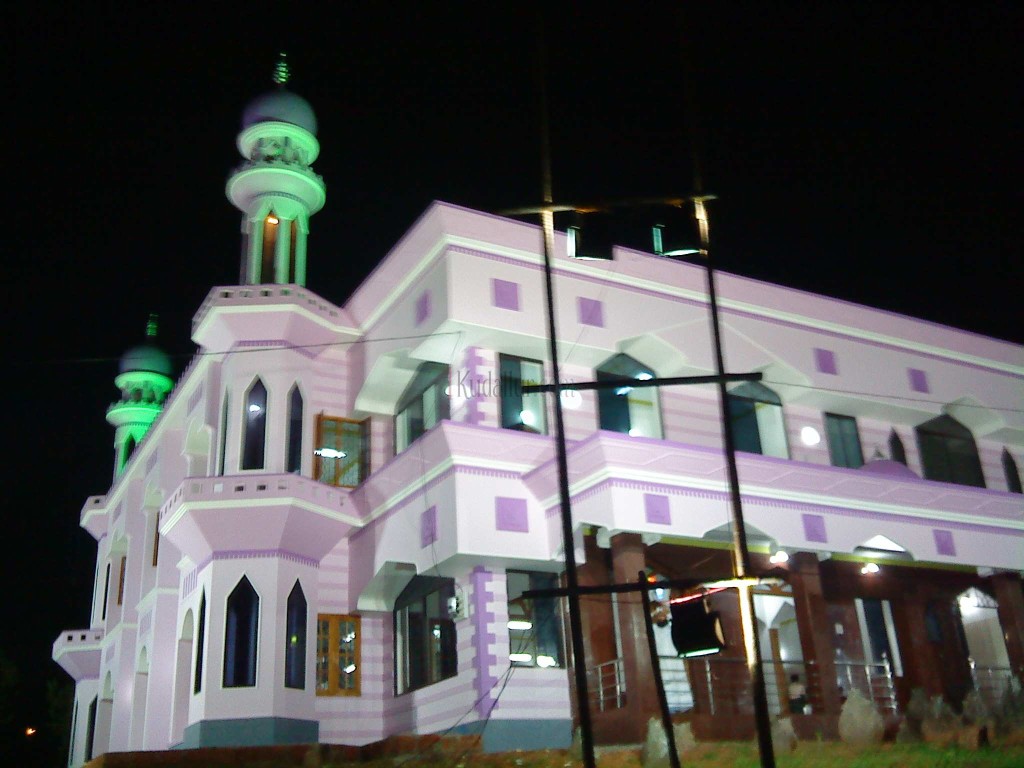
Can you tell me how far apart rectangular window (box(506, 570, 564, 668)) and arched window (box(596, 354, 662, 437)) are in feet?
12.7

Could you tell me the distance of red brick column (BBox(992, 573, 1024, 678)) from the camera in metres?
23.1

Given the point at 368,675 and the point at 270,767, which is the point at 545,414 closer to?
the point at 368,675

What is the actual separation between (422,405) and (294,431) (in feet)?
9.27

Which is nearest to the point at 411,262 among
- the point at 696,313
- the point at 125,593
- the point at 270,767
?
the point at 696,313

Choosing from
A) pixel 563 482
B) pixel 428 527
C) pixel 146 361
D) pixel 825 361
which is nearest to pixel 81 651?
pixel 146 361

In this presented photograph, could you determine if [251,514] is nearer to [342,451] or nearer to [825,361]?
[342,451]

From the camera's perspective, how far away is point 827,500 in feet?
72.1

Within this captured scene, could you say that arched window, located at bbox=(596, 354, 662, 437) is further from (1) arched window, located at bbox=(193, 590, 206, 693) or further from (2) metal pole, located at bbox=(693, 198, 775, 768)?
(2) metal pole, located at bbox=(693, 198, 775, 768)

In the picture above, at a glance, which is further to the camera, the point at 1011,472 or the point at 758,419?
the point at 1011,472

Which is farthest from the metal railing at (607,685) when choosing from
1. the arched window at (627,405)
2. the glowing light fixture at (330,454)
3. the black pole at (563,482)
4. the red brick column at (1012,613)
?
the black pole at (563,482)

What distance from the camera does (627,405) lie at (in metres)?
23.7

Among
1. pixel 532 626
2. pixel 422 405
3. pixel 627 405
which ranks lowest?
pixel 532 626

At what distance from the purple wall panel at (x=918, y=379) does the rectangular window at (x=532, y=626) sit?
11629 mm

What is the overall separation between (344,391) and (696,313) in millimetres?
8175
